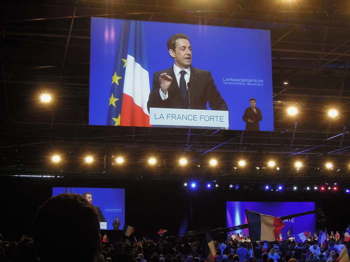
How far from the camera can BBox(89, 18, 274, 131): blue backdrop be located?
26.6 feet

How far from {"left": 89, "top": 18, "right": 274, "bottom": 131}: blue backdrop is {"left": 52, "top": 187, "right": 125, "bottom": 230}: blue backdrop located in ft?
44.3

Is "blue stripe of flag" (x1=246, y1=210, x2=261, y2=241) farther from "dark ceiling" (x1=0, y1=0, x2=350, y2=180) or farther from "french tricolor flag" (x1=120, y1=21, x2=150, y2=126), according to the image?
"dark ceiling" (x1=0, y1=0, x2=350, y2=180)

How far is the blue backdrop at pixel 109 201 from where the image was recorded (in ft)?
69.3

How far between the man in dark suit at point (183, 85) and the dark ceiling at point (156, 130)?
79cm

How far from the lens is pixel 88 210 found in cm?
121

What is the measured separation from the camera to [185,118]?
25.8ft

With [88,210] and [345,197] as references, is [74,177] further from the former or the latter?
[88,210]

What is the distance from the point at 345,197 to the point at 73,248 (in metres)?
28.2

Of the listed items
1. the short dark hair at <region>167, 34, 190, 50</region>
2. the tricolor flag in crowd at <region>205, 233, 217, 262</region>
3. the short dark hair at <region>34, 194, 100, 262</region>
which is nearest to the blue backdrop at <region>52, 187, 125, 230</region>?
the short dark hair at <region>167, 34, 190, 50</region>

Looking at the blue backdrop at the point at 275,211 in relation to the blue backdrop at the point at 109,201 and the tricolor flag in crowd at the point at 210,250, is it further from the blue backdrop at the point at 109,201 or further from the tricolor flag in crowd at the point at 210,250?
the tricolor flag in crowd at the point at 210,250

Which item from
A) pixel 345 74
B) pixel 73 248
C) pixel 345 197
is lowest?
pixel 73 248

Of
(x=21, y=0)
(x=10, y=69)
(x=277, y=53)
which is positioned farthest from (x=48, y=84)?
(x=277, y=53)

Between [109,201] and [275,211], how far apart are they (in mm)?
9208

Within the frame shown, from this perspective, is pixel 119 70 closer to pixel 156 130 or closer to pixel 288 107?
pixel 288 107
